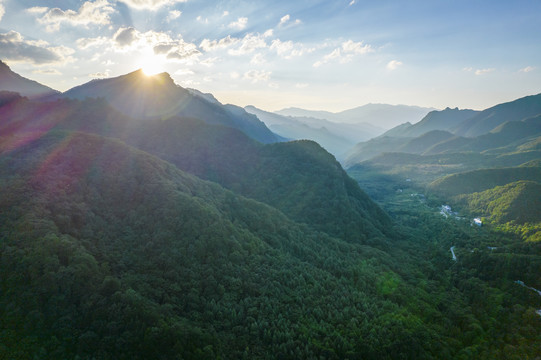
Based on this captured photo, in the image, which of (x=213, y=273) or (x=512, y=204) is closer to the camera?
(x=213, y=273)

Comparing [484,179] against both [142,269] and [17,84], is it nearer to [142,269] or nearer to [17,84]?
[142,269]

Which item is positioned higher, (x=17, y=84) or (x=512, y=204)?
(x=17, y=84)

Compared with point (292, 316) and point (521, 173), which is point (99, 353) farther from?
point (521, 173)

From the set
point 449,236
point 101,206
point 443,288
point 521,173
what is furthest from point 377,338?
point 521,173

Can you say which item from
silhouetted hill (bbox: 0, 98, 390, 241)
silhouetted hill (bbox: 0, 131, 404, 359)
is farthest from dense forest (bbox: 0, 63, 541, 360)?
silhouetted hill (bbox: 0, 98, 390, 241)

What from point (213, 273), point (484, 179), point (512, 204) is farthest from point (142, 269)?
point (484, 179)

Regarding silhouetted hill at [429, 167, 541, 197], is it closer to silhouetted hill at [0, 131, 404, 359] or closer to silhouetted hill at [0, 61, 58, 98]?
silhouetted hill at [0, 131, 404, 359]
